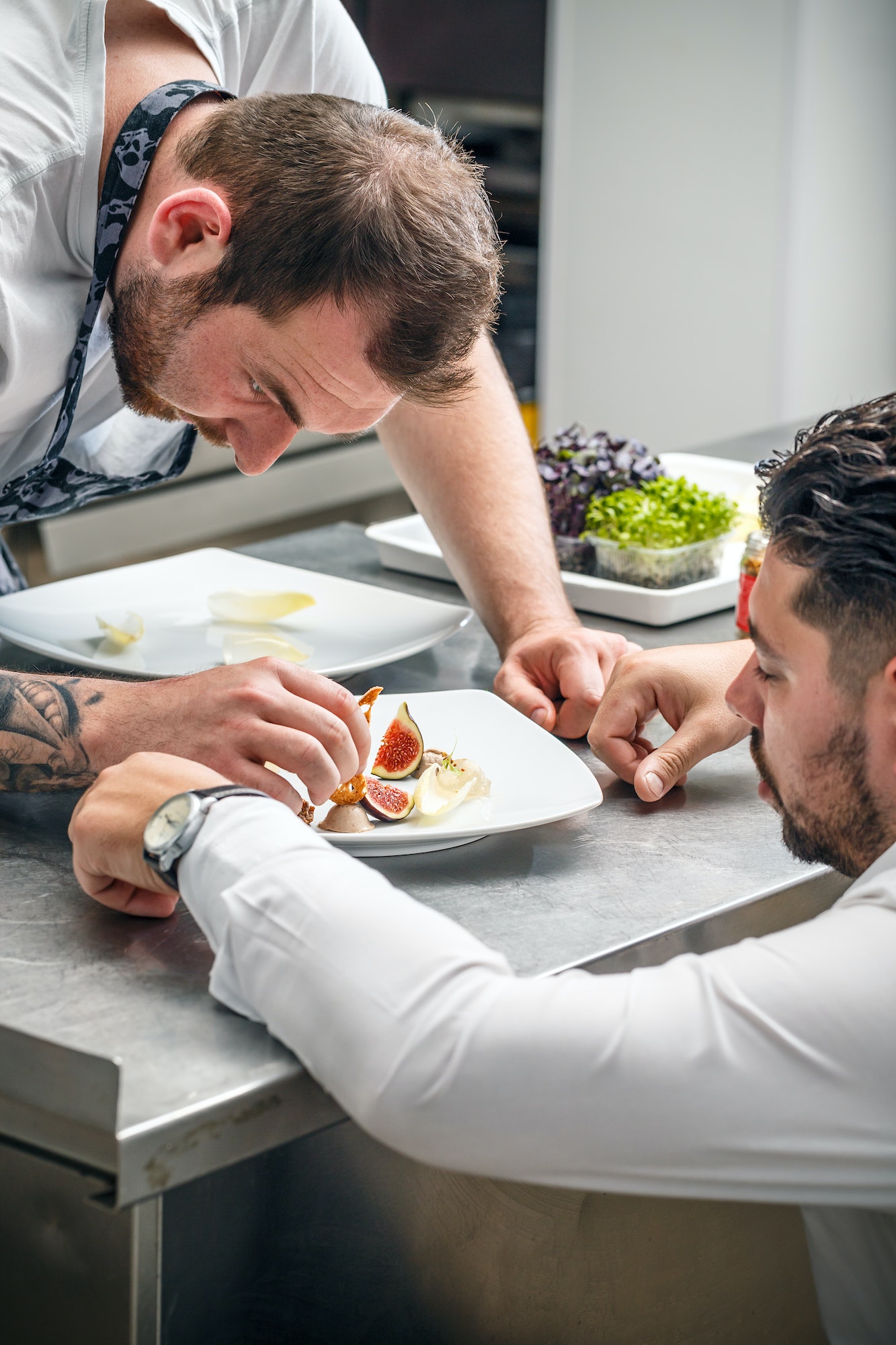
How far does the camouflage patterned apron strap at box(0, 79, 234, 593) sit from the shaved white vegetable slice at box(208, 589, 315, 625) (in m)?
0.28

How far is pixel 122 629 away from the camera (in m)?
1.82

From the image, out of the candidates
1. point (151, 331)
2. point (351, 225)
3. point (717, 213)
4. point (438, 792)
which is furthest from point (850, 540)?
point (717, 213)

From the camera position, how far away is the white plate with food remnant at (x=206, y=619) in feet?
5.71

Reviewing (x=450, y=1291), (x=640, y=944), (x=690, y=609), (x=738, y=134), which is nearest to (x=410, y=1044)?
(x=640, y=944)

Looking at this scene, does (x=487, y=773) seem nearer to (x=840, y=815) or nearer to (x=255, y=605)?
(x=840, y=815)

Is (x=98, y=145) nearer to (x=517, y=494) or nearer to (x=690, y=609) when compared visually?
(x=517, y=494)

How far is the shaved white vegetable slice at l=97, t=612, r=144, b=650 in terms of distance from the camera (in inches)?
70.6

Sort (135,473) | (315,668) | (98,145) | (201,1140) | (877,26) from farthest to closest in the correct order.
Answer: (877,26) < (135,473) < (315,668) < (98,145) < (201,1140)

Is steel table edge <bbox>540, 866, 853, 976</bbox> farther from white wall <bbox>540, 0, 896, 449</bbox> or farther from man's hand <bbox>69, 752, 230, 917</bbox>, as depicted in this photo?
white wall <bbox>540, 0, 896, 449</bbox>

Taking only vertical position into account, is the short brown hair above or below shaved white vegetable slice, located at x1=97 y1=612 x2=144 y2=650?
above

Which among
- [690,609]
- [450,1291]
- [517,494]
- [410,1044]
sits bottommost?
[450,1291]

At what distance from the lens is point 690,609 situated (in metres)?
2.06

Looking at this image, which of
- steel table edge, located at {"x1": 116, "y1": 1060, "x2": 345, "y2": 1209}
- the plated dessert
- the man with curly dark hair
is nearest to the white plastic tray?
the plated dessert

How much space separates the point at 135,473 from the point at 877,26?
14.1ft
